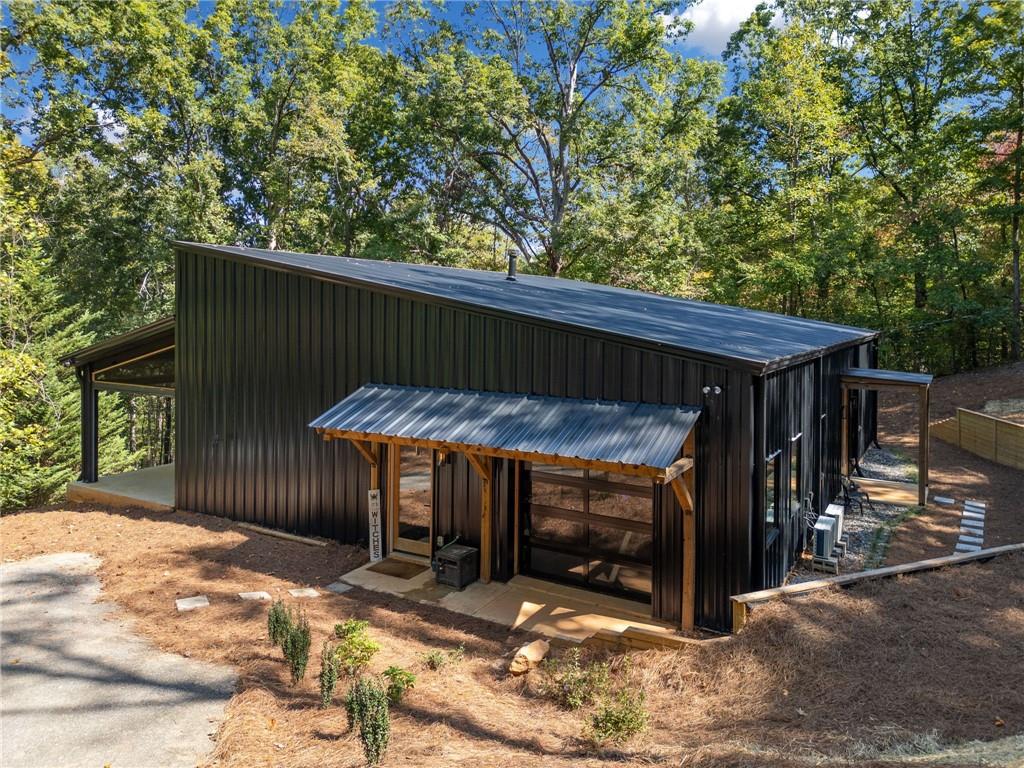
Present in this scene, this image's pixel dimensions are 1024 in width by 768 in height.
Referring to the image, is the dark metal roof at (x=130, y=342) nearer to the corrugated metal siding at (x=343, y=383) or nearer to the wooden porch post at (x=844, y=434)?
the corrugated metal siding at (x=343, y=383)

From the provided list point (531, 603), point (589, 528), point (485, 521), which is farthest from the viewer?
point (485, 521)

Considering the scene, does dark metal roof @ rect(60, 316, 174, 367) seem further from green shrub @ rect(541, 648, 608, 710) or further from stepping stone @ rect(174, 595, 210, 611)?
green shrub @ rect(541, 648, 608, 710)

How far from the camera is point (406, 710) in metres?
4.84

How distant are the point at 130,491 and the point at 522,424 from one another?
8.53 metres

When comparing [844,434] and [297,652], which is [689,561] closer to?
[297,652]

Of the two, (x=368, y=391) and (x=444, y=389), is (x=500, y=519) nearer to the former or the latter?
(x=444, y=389)

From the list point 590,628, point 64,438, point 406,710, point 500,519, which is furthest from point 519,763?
point 64,438

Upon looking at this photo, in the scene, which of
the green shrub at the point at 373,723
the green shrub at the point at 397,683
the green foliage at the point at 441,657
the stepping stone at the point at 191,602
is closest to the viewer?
the green shrub at the point at 373,723

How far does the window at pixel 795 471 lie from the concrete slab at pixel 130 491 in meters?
9.50

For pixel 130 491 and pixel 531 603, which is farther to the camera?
pixel 130 491

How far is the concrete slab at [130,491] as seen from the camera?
36.4ft

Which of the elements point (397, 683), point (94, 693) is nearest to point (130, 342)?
point (94, 693)

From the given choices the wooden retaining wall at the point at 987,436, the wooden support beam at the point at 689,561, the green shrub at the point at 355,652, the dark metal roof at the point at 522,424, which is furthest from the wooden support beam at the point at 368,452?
the wooden retaining wall at the point at 987,436

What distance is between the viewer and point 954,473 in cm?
1339
